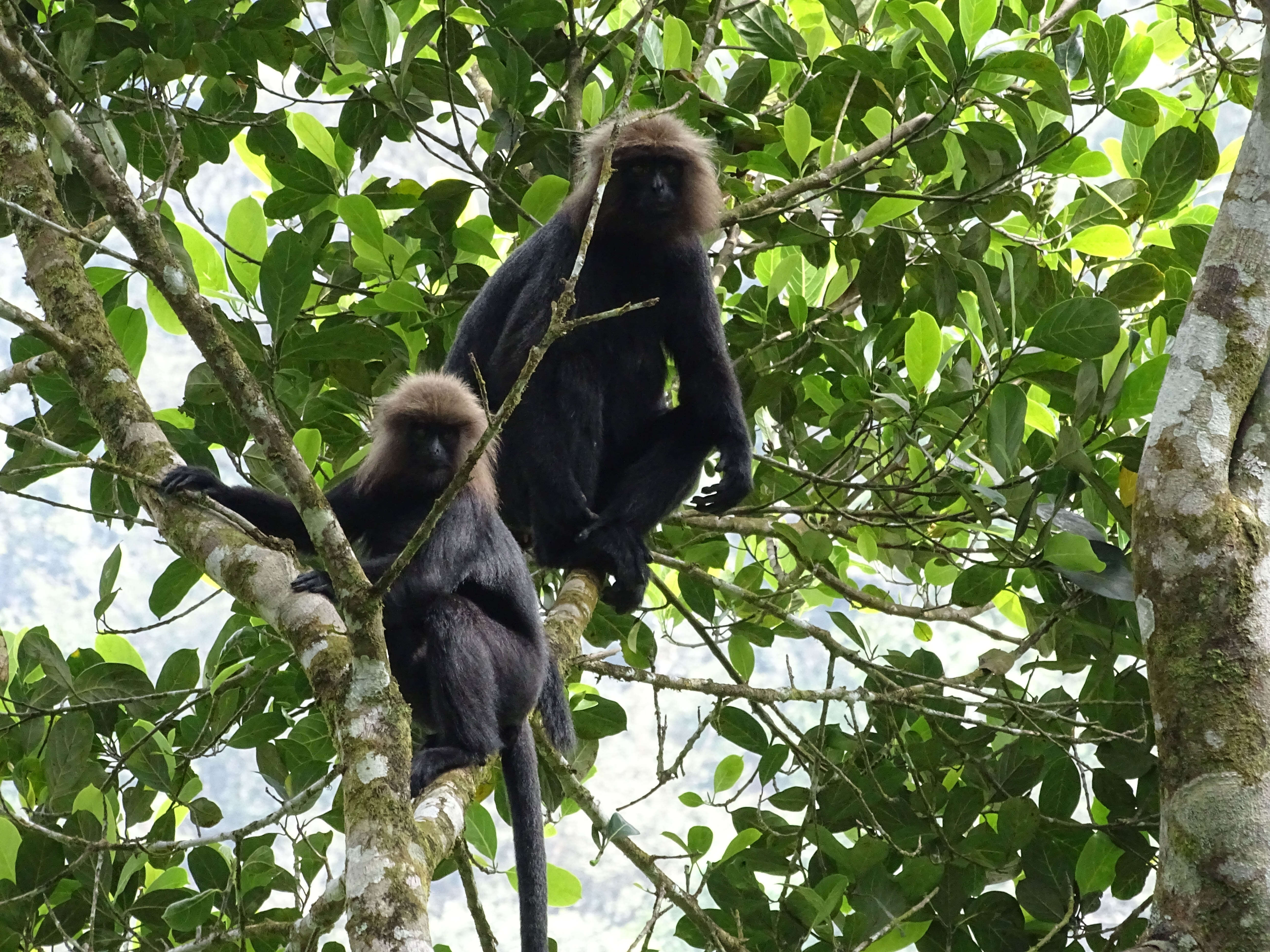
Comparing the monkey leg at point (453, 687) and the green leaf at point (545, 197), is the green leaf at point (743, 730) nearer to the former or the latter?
the monkey leg at point (453, 687)

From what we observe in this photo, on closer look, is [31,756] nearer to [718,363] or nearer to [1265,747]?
[718,363]

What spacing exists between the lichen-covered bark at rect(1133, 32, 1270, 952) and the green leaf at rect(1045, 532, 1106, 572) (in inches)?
23.4

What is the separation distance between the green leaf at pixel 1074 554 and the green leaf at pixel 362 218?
203cm

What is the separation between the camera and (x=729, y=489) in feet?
13.0

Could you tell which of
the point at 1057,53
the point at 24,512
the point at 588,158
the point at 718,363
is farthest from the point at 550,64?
the point at 24,512

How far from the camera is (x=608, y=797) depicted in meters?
12.5

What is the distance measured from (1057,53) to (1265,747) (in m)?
2.51

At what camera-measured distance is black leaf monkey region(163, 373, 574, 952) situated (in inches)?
116

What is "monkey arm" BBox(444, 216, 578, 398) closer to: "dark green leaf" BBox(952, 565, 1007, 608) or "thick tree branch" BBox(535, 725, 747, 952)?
"thick tree branch" BBox(535, 725, 747, 952)

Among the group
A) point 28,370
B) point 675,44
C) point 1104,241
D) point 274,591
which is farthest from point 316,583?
point 1104,241

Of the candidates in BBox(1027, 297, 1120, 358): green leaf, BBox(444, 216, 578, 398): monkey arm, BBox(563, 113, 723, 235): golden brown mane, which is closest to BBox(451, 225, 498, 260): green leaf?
BBox(444, 216, 578, 398): monkey arm

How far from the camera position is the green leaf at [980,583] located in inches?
130

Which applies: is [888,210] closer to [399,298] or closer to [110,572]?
[399,298]

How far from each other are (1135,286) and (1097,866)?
166 cm
